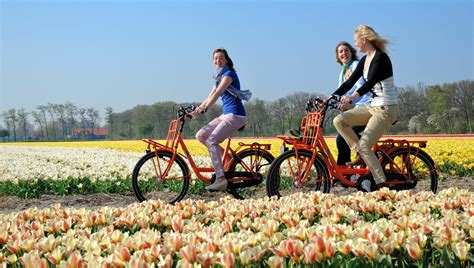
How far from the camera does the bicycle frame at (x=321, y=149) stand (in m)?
6.28

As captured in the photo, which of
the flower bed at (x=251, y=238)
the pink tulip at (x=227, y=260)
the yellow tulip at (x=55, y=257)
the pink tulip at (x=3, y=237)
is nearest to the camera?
the pink tulip at (x=227, y=260)

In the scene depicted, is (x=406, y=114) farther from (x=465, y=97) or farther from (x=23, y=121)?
(x=23, y=121)

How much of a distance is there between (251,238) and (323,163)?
133 inches

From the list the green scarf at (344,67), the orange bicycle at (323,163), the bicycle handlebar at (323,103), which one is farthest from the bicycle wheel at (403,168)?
the green scarf at (344,67)

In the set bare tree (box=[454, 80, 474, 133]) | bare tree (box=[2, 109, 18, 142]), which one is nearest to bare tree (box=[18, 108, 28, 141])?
bare tree (box=[2, 109, 18, 142])

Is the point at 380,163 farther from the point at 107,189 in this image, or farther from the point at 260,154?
the point at 107,189

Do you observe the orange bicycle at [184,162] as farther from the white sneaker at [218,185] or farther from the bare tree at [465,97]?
the bare tree at [465,97]

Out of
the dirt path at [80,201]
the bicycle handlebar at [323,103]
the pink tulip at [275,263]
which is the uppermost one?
the bicycle handlebar at [323,103]

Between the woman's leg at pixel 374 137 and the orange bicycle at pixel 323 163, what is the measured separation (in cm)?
16

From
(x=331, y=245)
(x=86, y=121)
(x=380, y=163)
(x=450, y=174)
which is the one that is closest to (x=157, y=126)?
(x=86, y=121)

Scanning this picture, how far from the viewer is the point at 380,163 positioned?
21.9 ft

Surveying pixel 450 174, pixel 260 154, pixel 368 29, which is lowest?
pixel 450 174

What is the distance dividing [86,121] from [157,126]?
22559mm

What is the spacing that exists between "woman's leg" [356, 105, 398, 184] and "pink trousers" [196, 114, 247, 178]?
1553 mm
